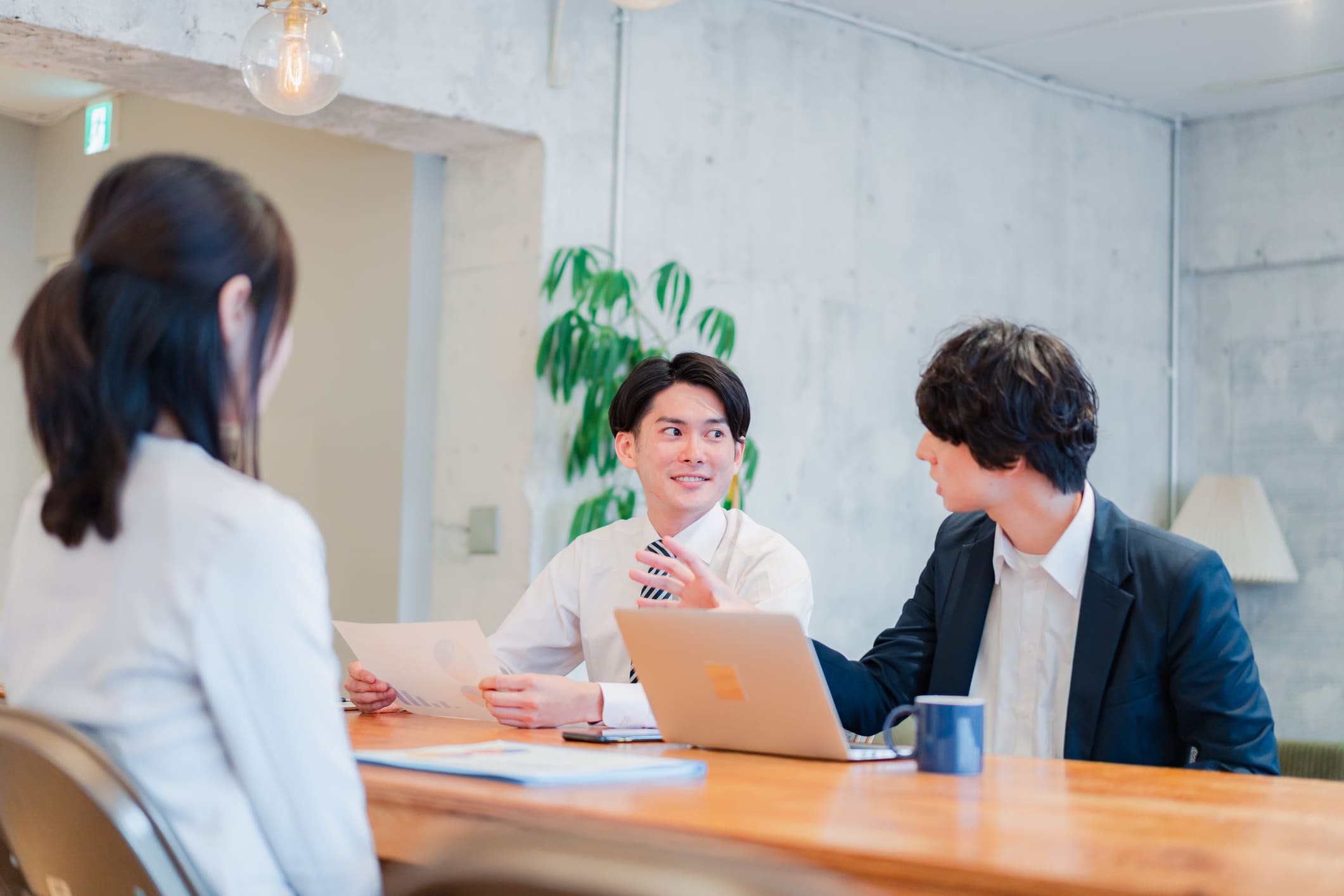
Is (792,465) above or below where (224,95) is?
below

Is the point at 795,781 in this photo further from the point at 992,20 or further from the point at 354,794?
the point at 992,20

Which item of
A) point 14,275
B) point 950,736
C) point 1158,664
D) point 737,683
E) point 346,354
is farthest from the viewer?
point 14,275

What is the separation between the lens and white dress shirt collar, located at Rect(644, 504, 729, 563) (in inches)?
108

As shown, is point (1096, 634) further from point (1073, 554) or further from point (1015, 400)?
point (1015, 400)

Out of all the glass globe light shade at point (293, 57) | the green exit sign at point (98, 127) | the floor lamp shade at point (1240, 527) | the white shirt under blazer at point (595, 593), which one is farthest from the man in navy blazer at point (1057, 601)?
the green exit sign at point (98, 127)

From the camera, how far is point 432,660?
222 centimetres

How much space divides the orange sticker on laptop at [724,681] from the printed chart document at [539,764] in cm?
12

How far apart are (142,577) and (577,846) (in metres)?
0.56

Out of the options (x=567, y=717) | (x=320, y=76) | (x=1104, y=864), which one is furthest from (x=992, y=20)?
(x=1104, y=864)

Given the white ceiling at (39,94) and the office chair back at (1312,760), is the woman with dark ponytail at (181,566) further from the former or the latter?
the white ceiling at (39,94)

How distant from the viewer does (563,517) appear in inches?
167

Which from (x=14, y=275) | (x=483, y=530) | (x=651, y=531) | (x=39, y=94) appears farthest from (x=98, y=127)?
(x=651, y=531)

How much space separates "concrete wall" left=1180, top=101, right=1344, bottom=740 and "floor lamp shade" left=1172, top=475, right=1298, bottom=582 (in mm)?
180

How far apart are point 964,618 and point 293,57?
1736 mm
